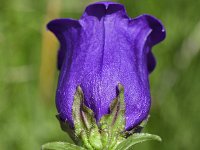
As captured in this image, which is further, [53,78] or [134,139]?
[53,78]

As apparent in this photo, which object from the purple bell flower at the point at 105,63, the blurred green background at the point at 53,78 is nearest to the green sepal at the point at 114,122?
the purple bell flower at the point at 105,63

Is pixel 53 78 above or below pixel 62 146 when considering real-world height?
below

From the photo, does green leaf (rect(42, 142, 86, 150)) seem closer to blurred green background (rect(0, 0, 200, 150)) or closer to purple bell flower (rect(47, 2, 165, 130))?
purple bell flower (rect(47, 2, 165, 130))

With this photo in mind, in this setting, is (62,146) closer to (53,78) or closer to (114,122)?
(114,122)

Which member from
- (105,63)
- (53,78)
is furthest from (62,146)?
(53,78)

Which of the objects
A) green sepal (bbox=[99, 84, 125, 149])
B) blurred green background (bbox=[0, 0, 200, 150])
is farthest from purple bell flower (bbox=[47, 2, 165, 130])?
blurred green background (bbox=[0, 0, 200, 150])

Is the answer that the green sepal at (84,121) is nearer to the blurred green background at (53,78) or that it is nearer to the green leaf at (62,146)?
the green leaf at (62,146)
